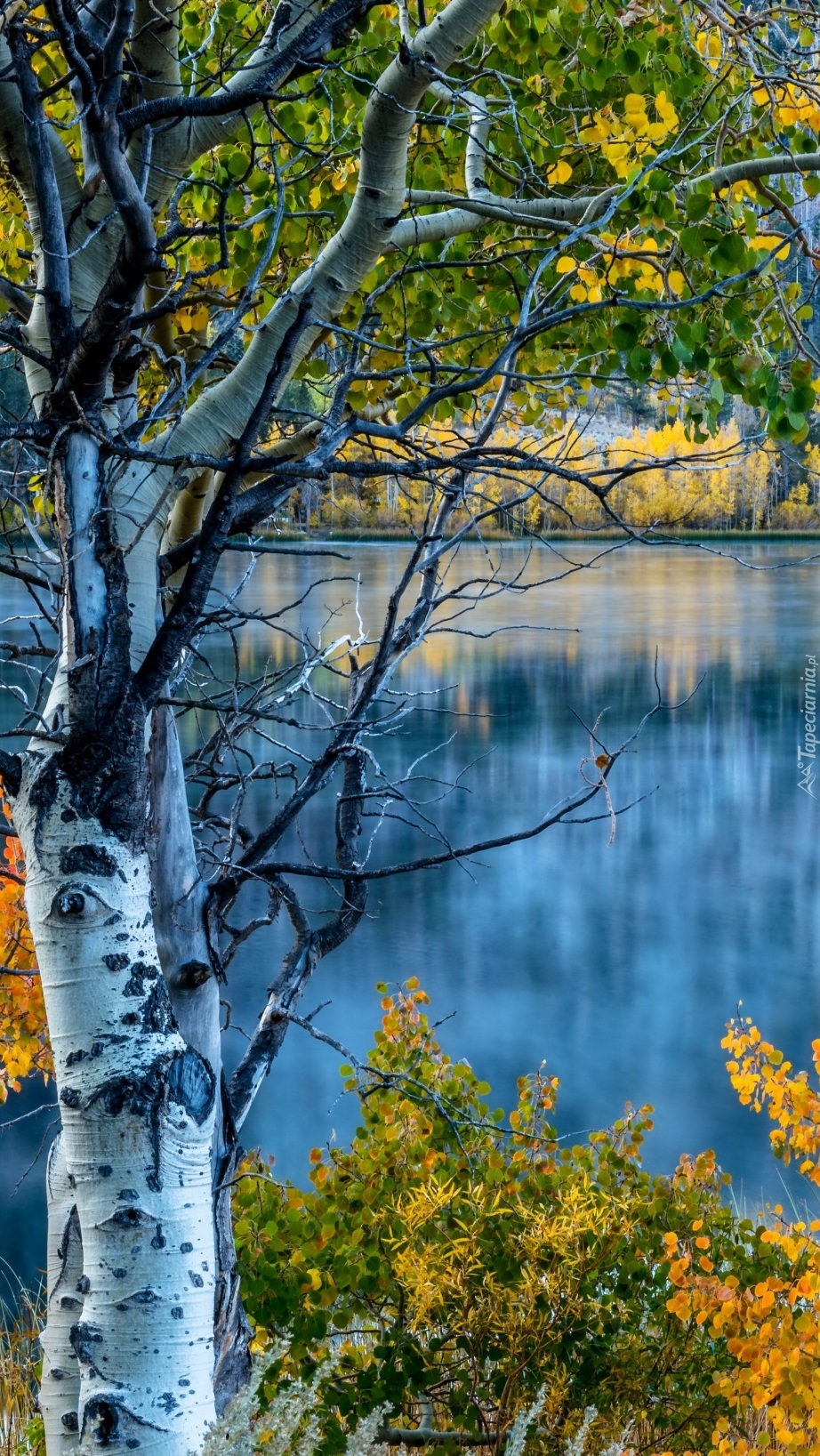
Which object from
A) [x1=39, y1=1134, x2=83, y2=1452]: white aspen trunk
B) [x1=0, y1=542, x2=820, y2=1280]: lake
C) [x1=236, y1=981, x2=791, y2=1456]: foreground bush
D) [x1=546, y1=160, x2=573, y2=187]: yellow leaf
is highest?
[x1=546, y1=160, x2=573, y2=187]: yellow leaf

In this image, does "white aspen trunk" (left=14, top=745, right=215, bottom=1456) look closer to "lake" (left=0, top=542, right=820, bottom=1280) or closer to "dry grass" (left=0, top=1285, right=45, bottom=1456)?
"lake" (left=0, top=542, right=820, bottom=1280)

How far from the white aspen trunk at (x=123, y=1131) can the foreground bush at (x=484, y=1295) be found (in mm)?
1054

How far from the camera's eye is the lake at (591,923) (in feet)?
45.5

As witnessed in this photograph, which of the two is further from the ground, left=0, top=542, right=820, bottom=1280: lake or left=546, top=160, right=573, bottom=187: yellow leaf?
left=546, top=160, right=573, bottom=187: yellow leaf

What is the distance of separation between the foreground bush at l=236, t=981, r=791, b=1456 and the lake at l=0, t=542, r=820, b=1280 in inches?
79.3

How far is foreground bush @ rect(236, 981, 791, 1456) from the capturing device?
135 inches

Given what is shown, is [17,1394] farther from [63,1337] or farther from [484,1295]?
[63,1337]

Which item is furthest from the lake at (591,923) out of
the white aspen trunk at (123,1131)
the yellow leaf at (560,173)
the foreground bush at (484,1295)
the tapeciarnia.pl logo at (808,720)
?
the foreground bush at (484,1295)

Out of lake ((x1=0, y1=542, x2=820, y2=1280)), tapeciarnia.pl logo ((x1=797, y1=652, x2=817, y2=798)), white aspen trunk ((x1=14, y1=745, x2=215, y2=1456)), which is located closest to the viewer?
white aspen trunk ((x1=14, y1=745, x2=215, y2=1456))

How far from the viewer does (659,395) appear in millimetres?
4363

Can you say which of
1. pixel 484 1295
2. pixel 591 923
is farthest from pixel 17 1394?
pixel 591 923

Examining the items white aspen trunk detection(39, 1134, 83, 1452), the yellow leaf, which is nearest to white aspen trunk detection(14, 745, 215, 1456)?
white aspen trunk detection(39, 1134, 83, 1452)

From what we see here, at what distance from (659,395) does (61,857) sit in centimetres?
313

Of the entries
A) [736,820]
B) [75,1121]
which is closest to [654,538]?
[75,1121]
